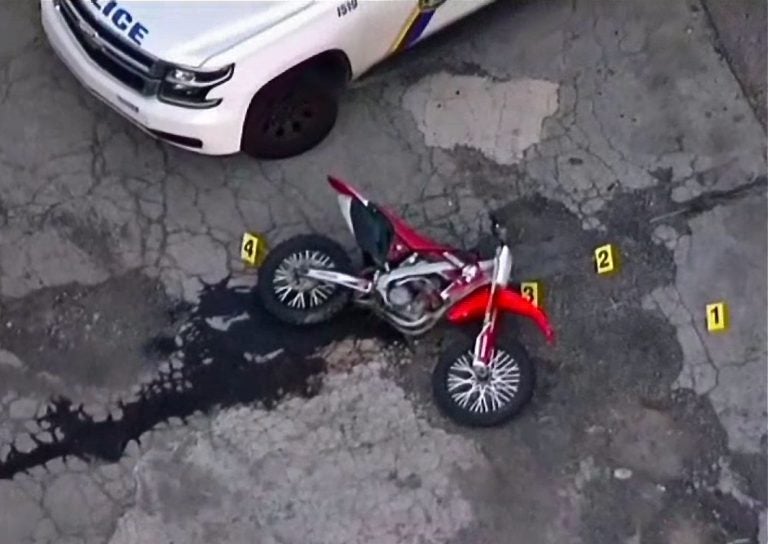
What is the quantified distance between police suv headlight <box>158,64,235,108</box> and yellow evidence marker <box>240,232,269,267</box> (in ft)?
2.76

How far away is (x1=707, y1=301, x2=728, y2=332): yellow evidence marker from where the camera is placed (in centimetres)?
727

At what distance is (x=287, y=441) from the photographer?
7062 millimetres

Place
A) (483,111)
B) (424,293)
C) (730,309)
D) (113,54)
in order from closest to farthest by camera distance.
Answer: (424,293)
(113,54)
(730,309)
(483,111)

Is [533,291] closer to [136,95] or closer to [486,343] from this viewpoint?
[486,343]

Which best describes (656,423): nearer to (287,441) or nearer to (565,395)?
(565,395)

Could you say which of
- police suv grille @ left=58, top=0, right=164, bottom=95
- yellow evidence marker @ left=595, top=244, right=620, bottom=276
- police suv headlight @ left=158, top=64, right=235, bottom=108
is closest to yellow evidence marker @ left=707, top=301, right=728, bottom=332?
yellow evidence marker @ left=595, top=244, right=620, bottom=276

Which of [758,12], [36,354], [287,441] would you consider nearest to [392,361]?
[287,441]

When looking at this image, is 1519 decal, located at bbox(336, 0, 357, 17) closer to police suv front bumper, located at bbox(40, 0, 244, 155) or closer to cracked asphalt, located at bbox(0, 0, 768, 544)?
police suv front bumper, located at bbox(40, 0, 244, 155)

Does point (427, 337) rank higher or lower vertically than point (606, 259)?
lower

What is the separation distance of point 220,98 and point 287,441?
1.79 m

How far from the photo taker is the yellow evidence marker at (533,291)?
7352 millimetres

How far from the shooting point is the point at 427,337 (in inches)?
287

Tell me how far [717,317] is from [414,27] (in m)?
2.26

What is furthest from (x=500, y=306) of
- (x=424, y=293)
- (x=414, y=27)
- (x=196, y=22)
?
(x=196, y=22)
